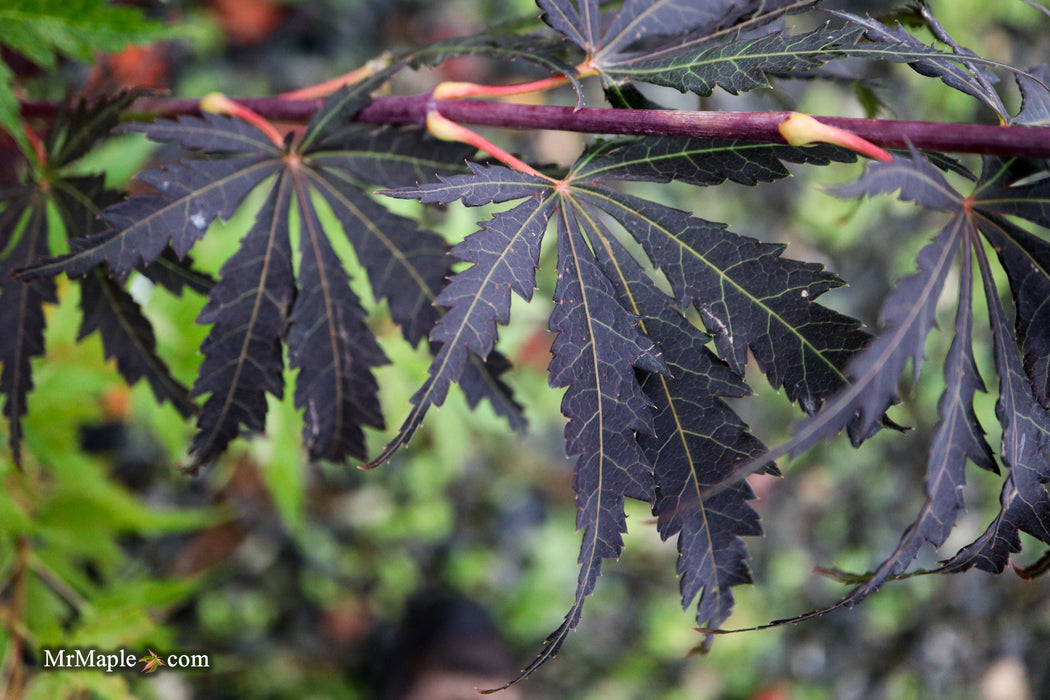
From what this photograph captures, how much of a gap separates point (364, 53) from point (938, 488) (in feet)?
8.90

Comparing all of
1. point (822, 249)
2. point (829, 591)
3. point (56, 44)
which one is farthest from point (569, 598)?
point (56, 44)

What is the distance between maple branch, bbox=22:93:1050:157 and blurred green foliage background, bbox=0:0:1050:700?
1067mm

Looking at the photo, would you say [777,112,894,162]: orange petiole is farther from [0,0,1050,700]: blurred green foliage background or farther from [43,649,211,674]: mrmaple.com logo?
[0,0,1050,700]: blurred green foliage background

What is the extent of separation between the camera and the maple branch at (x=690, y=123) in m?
0.57

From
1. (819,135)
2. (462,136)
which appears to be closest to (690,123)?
(819,135)

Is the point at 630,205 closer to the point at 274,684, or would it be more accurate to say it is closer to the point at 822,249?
the point at 274,684

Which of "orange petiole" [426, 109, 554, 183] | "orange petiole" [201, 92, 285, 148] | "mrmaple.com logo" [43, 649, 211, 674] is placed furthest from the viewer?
"mrmaple.com logo" [43, 649, 211, 674]

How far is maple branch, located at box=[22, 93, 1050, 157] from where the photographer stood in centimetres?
57

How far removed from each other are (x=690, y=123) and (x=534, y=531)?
205 cm

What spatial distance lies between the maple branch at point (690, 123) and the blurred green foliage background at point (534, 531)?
1.07 m

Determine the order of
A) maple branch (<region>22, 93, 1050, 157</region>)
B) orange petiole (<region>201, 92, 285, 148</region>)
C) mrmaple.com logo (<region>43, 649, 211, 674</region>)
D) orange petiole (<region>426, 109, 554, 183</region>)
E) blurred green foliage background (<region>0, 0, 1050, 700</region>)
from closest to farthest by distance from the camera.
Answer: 1. maple branch (<region>22, 93, 1050, 157</region>)
2. orange petiole (<region>426, 109, 554, 183</region>)
3. orange petiole (<region>201, 92, 285, 148</region>)
4. mrmaple.com logo (<region>43, 649, 211, 674</region>)
5. blurred green foliage background (<region>0, 0, 1050, 700</region>)

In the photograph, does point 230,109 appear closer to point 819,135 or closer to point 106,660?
point 819,135

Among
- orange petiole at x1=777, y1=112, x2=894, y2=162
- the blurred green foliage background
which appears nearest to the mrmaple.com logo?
the blurred green foliage background

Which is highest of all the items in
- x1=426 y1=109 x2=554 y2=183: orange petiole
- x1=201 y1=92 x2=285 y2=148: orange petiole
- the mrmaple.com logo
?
x1=201 y1=92 x2=285 y2=148: orange petiole
